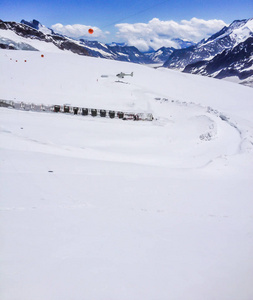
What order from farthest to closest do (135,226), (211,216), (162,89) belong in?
(162,89) < (211,216) < (135,226)

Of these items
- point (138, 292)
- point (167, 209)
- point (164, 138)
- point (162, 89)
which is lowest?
point (138, 292)

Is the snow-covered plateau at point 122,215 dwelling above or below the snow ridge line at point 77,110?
below

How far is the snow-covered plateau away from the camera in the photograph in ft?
16.3

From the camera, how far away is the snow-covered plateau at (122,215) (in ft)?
16.3

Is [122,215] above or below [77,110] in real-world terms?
below

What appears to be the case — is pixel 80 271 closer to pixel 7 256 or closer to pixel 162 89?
pixel 7 256

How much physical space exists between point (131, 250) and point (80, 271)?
1452 mm

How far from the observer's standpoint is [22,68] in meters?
47.6

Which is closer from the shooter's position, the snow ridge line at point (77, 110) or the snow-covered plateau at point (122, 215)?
the snow-covered plateau at point (122, 215)

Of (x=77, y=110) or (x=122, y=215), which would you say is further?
(x=77, y=110)

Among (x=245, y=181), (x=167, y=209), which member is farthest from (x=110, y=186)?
(x=245, y=181)

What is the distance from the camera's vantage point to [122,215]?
7965 millimetres

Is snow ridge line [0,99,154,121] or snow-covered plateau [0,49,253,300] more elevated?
snow ridge line [0,99,154,121]

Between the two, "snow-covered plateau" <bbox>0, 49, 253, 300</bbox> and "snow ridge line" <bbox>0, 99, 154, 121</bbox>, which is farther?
"snow ridge line" <bbox>0, 99, 154, 121</bbox>
